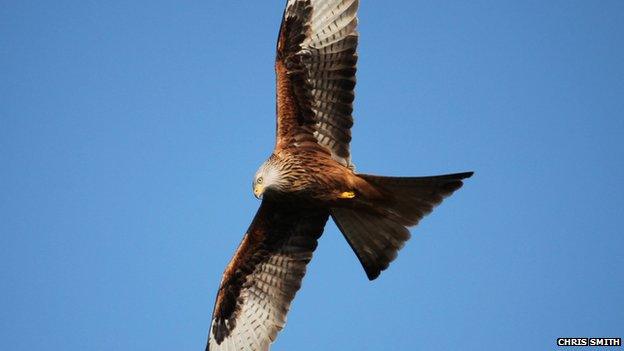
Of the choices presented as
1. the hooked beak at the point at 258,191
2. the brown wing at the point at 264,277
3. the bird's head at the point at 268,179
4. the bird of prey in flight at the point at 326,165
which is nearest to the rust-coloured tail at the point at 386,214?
the bird of prey in flight at the point at 326,165

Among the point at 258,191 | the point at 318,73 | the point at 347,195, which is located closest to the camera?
the point at 258,191

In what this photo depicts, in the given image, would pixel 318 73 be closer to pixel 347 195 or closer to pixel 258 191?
pixel 347 195

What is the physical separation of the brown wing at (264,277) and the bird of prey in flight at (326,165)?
0.03 metres

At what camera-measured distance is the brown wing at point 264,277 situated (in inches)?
381

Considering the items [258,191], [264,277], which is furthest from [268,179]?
[264,277]

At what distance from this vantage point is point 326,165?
896 cm

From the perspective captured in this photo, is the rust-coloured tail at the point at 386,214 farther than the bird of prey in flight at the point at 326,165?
No

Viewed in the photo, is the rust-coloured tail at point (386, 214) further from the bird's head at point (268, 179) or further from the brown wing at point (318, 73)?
the bird's head at point (268, 179)

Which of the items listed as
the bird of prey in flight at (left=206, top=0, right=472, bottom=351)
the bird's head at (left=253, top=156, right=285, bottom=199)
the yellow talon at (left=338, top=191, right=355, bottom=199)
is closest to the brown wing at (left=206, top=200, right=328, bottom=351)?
the bird of prey in flight at (left=206, top=0, right=472, bottom=351)

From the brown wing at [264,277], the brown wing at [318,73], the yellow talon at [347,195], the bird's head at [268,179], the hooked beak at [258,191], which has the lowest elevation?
the brown wing at [264,277]

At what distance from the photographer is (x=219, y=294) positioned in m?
9.84

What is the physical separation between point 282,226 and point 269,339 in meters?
1.36

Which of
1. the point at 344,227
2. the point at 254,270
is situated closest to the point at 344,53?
the point at 344,227

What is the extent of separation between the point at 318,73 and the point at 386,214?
1.77 m
